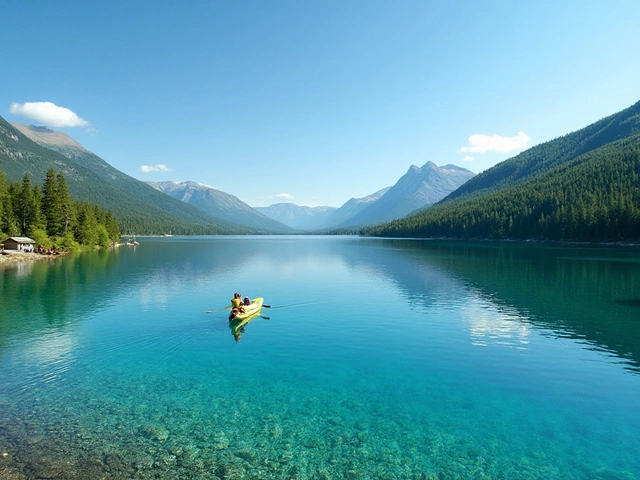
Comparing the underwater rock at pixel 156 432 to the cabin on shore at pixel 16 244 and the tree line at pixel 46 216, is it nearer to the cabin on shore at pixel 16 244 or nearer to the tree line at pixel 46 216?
the cabin on shore at pixel 16 244

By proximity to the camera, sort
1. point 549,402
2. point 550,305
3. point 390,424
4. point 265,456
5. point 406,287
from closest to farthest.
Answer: point 265,456 < point 390,424 < point 549,402 < point 550,305 < point 406,287

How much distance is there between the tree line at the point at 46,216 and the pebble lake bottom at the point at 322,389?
242 feet

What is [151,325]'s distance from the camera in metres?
38.0

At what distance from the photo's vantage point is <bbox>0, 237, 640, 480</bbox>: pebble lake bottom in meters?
15.6

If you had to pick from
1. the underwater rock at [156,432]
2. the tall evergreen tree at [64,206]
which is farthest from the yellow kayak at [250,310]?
the tall evergreen tree at [64,206]

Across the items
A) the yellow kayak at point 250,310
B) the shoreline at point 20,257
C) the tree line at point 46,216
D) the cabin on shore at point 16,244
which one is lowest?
the yellow kayak at point 250,310

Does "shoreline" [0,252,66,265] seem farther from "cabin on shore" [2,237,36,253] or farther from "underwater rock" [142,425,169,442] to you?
"underwater rock" [142,425,169,442]

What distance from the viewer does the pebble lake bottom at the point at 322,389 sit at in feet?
51.1

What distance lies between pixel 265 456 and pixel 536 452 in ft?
39.4

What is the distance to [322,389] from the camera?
910 inches

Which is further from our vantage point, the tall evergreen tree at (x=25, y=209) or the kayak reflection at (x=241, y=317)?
the tall evergreen tree at (x=25, y=209)

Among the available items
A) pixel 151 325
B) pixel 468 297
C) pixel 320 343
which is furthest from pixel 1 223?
pixel 468 297

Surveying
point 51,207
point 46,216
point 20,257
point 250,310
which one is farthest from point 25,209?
point 250,310

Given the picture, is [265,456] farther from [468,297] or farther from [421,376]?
[468,297]
